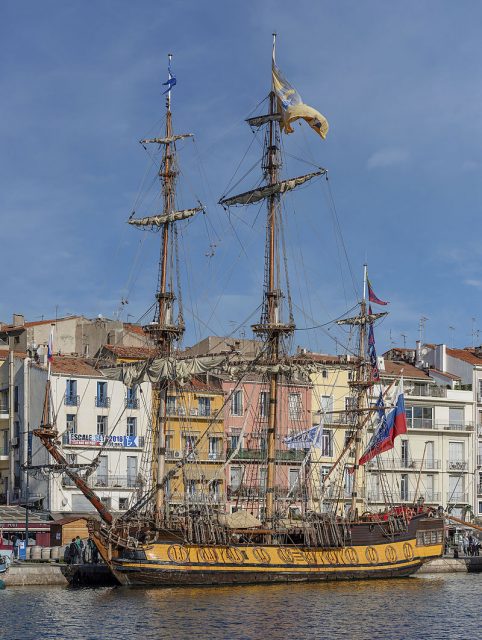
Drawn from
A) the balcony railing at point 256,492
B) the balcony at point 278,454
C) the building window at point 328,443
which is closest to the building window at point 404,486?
the building window at point 328,443

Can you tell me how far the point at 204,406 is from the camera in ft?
320

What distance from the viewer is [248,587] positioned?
6962 cm

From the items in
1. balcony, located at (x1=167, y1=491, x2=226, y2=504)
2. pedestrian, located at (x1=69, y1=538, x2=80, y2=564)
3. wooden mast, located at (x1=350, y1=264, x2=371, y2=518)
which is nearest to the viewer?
pedestrian, located at (x1=69, y1=538, x2=80, y2=564)

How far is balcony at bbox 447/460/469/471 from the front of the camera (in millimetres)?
109312

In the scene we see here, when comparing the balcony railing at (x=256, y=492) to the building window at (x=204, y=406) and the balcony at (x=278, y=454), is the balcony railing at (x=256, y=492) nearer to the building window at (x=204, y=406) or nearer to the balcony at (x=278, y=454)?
the balcony at (x=278, y=454)

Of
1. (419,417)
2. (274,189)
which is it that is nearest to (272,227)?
(274,189)

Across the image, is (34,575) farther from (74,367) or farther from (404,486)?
(404,486)

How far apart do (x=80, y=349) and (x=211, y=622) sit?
56.4 m

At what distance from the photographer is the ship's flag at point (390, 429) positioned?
81.1m

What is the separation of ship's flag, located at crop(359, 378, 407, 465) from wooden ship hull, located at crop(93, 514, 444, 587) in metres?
5.21

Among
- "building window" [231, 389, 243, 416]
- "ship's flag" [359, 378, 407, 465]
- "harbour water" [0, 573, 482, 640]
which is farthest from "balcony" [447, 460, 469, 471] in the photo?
"harbour water" [0, 573, 482, 640]

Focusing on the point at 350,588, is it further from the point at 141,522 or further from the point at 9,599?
the point at 9,599

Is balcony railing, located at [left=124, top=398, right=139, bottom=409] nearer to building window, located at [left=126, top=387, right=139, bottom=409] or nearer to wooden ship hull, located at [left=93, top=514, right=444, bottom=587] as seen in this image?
building window, located at [left=126, top=387, right=139, bottom=409]

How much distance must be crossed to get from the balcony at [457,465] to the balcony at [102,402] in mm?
32838
